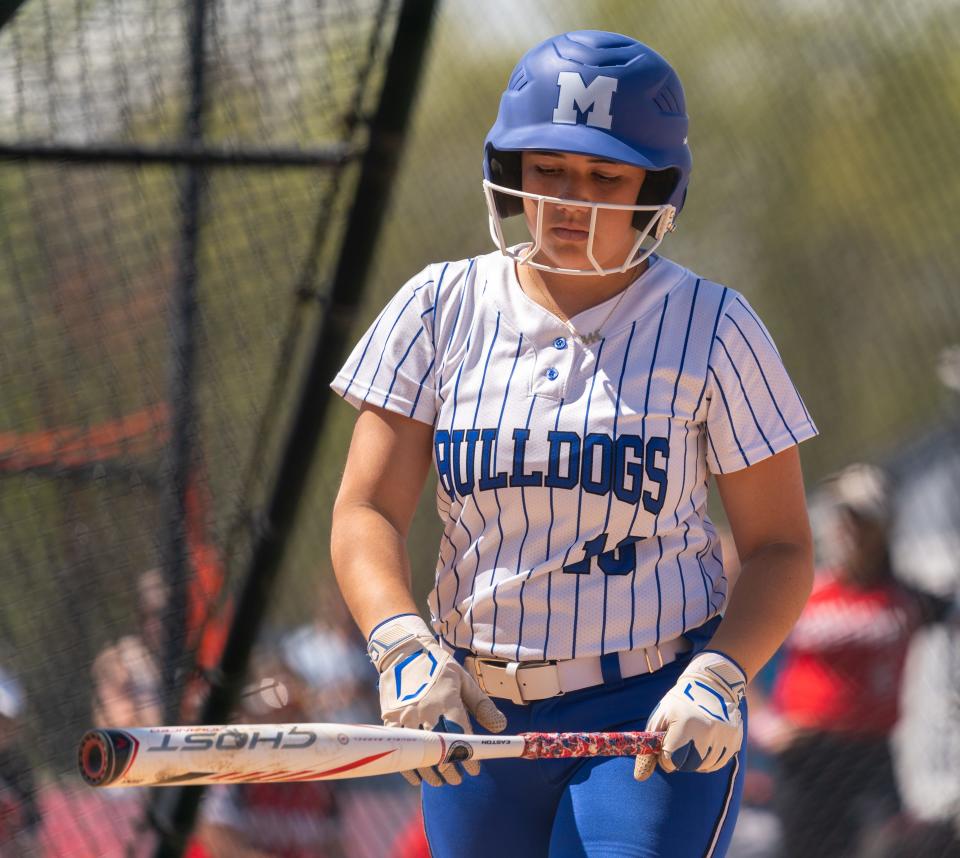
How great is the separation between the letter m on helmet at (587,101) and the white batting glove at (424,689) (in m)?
0.70

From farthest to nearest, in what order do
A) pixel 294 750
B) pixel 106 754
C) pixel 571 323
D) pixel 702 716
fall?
pixel 571 323 → pixel 702 716 → pixel 294 750 → pixel 106 754

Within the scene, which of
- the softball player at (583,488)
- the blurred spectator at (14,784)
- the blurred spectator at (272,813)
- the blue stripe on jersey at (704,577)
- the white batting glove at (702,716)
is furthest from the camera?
the blurred spectator at (272,813)

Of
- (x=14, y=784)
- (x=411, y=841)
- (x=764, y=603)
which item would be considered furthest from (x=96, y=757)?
(x=411, y=841)

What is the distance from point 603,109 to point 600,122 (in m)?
0.02

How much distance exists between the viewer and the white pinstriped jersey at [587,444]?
1.82 m

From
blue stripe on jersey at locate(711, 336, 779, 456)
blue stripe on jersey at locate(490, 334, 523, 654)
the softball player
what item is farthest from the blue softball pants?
blue stripe on jersey at locate(711, 336, 779, 456)

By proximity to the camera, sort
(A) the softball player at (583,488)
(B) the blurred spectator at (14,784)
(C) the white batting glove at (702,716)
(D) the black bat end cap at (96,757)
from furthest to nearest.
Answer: (B) the blurred spectator at (14,784) < (A) the softball player at (583,488) < (C) the white batting glove at (702,716) < (D) the black bat end cap at (96,757)

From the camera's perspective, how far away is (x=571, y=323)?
6.28 feet

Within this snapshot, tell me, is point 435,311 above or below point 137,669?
above

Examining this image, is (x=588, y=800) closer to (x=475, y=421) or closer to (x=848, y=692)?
(x=475, y=421)

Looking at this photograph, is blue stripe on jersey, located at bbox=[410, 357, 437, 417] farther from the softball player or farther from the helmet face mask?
the helmet face mask

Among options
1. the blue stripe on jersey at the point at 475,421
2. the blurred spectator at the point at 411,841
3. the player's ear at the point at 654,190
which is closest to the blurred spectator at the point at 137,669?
the blurred spectator at the point at 411,841

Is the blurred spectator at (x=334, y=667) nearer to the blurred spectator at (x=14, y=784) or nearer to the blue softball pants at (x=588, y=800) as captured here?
the blurred spectator at (x=14, y=784)

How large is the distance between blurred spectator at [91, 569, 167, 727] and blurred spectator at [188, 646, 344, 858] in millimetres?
429
